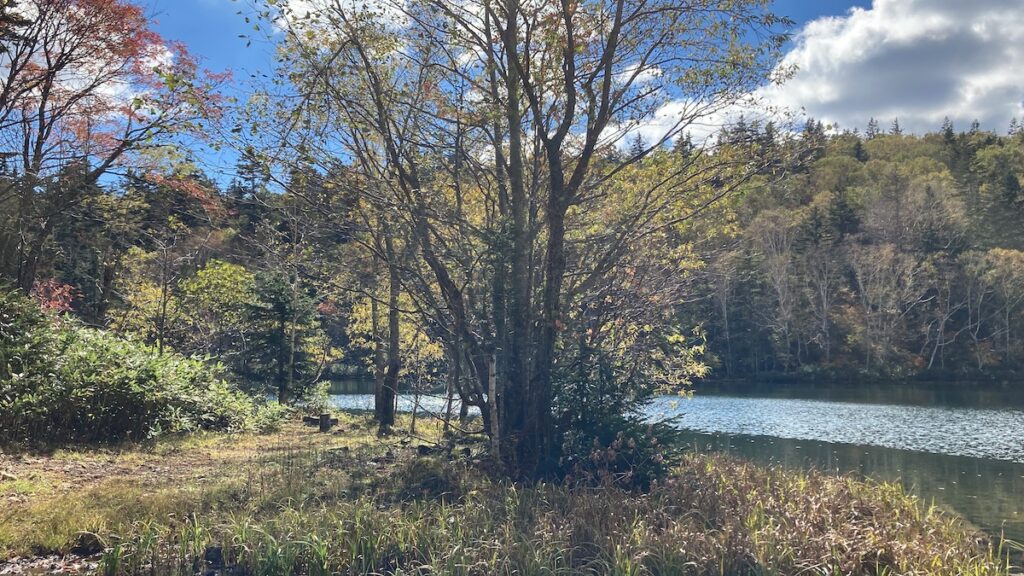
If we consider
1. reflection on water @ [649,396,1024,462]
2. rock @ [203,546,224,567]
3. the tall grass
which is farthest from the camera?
reflection on water @ [649,396,1024,462]

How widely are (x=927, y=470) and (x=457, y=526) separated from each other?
1480 centimetres

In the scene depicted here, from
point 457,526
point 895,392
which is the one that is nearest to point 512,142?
point 457,526

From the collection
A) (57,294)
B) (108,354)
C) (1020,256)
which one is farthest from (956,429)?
(1020,256)

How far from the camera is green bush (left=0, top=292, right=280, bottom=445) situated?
29.1ft

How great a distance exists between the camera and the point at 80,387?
9547 mm

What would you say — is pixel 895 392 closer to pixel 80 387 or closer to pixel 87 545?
pixel 80 387

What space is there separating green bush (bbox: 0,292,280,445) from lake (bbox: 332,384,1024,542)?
398 centimetres

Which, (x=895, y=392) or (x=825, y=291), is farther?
(x=825, y=291)

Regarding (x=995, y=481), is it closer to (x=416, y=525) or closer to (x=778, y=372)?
(x=416, y=525)

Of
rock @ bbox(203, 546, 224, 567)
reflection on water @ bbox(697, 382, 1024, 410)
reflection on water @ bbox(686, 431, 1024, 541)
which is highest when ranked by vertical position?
rock @ bbox(203, 546, 224, 567)

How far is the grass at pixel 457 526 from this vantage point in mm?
5352

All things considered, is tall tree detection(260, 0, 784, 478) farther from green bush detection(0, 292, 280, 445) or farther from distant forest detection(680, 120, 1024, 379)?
distant forest detection(680, 120, 1024, 379)

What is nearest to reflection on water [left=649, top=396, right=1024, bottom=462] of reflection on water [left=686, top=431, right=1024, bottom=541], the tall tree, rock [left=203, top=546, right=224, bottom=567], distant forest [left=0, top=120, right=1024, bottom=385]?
reflection on water [left=686, top=431, right=1024, bottom=541]

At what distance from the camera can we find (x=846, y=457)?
18312 mm
